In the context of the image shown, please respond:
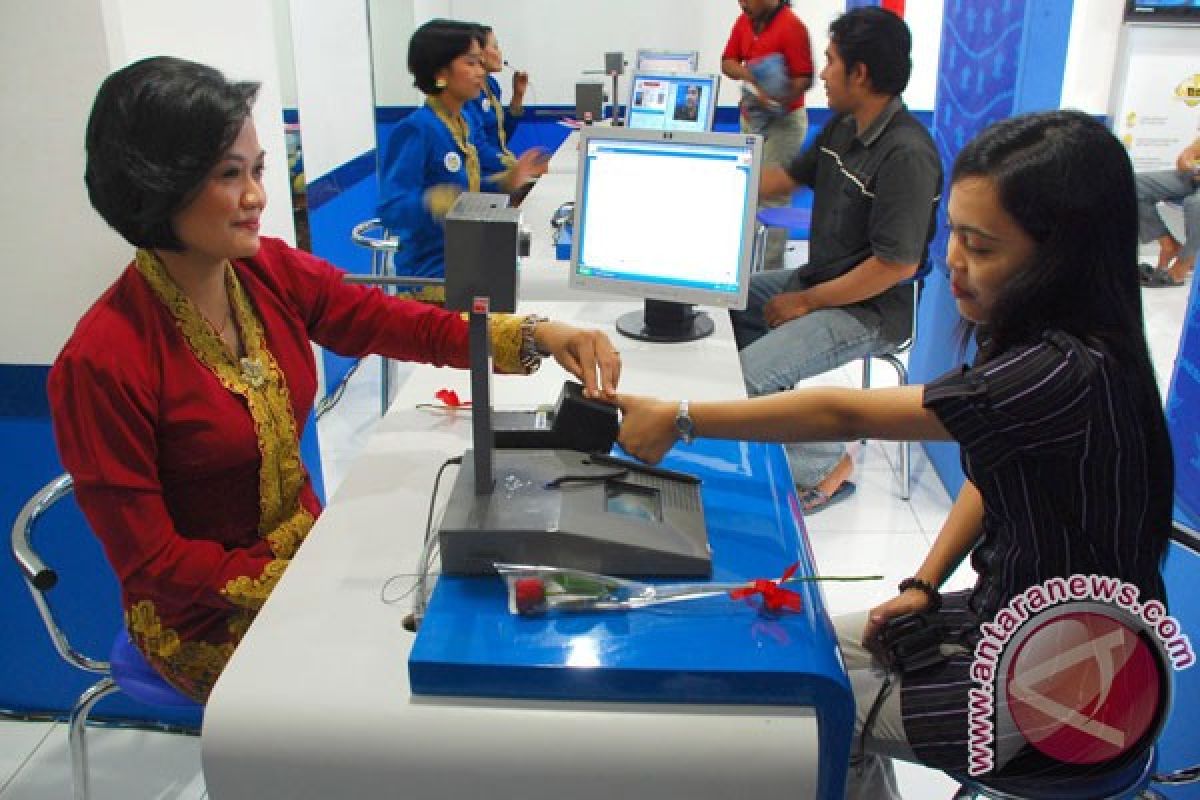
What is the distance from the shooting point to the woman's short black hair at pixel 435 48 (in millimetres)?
3160

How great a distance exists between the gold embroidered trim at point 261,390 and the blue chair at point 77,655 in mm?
259

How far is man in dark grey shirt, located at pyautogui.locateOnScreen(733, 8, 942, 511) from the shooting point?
2.52m

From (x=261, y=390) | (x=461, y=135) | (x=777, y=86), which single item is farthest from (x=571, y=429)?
(x=777, y=86)

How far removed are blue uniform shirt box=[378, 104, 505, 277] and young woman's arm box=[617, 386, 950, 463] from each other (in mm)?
1820

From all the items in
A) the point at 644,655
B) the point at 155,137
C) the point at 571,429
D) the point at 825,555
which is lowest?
the point at 825,555

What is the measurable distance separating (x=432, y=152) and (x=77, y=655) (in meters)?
1.96

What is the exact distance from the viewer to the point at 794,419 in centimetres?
132

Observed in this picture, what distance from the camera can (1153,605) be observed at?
1.22m

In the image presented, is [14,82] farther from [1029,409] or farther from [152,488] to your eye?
[1029,409]

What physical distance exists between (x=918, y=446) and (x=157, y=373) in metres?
2.58

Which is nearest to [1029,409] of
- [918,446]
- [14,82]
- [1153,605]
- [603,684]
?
[1153,605]
